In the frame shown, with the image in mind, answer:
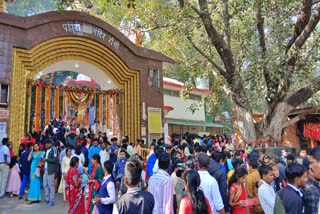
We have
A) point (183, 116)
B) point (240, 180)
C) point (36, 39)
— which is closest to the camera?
point (240, 180)

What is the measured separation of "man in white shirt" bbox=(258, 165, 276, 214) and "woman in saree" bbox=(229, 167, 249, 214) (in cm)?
28

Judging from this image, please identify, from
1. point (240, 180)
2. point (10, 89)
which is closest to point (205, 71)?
point (10, 89)

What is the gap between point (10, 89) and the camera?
9.77 metres

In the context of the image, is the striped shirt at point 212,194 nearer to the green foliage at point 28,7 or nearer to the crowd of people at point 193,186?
the crowd of people at point 193,186

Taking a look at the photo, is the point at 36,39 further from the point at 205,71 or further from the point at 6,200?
the point at 205,71

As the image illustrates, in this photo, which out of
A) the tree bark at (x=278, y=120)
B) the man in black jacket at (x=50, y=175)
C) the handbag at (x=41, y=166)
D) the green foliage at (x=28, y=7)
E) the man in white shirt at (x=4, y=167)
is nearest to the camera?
the man in black jacket at (x=50, y=175)

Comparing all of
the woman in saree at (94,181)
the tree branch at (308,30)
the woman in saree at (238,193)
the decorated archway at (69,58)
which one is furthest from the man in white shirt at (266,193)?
the decorated archway at (69,58)

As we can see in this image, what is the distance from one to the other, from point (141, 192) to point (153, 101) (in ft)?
36.1

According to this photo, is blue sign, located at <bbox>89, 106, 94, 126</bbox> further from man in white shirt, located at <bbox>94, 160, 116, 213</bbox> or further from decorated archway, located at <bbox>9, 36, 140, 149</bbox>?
man in white shirt, located at <bbox>94, 160, 116, 213</bbox>

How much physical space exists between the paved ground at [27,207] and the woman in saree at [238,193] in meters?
3.89

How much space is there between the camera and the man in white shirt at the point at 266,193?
3527 millimetres

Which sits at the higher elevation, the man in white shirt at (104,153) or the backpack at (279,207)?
the man in white shirt at (104,153)

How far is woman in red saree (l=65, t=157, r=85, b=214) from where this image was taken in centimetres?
529

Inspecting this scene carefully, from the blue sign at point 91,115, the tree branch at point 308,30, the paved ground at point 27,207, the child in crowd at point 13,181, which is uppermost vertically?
the tree branch at point 308,30
